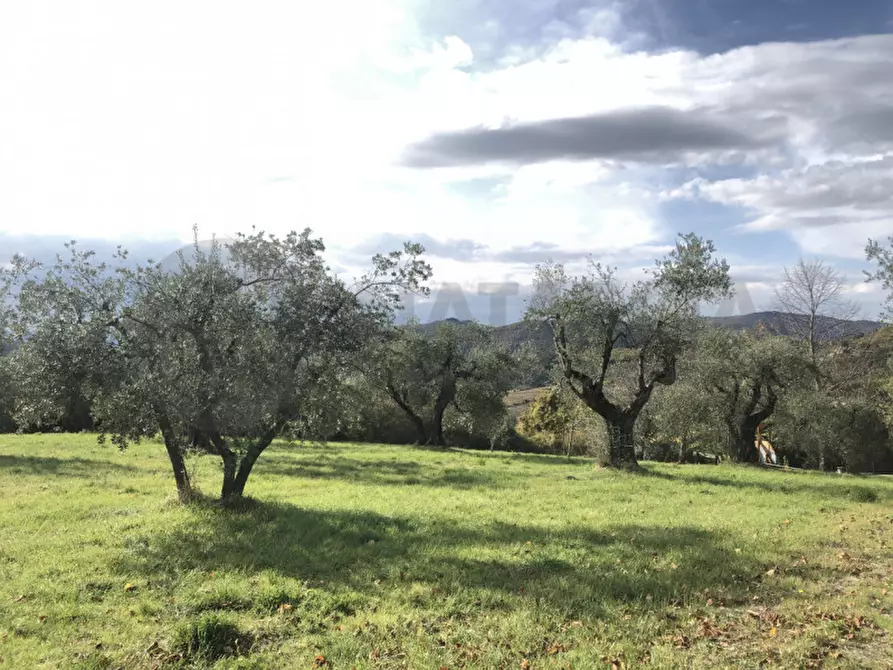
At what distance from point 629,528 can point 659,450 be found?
137ft

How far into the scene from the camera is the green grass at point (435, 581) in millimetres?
7504

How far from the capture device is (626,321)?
2605 cm

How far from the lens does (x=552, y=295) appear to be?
2680cm

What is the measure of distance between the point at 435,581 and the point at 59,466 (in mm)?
20617

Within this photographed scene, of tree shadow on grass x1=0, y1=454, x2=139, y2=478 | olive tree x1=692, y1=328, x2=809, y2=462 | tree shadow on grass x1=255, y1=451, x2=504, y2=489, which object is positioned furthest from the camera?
olive tree x1=692, y1=328, x2=809, y2=462

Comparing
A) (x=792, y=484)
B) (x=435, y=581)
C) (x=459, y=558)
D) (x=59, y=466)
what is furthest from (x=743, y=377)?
(x=59, y=466)

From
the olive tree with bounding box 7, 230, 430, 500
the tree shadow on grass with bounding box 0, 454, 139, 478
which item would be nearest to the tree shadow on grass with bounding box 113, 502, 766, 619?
the olive tree with bounding box 7, 230, 430, 500

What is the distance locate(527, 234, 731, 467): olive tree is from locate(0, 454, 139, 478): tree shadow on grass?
742 inches

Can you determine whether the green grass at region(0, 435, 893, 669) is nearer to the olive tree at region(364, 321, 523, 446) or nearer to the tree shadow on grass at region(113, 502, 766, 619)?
the tree shadow on grass at region(113, 502, 766, 619)

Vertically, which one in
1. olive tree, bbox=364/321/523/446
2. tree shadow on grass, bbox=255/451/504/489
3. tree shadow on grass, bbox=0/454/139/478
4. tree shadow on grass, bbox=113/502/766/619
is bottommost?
tree shadow on grass, bbox=255/451/504/489

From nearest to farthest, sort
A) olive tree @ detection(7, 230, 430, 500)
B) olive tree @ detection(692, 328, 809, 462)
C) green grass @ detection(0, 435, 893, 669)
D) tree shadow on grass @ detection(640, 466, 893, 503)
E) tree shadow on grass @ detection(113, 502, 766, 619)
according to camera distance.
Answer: green grass @ detection(0, 435, 893, 669) → tree shadow on grass @ detection(113, 502, 766, 619) → olive tree @ detection(7, 230, 430, 500) → tree shadow on grass @ detection(640, 466, 893, 503) → olive tree @ detection(692, 328, 809, 462)

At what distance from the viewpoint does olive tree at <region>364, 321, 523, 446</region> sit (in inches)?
1646

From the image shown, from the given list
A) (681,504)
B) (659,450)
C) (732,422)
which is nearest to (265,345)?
(681,504)

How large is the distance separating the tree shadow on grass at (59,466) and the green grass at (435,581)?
3755mm
